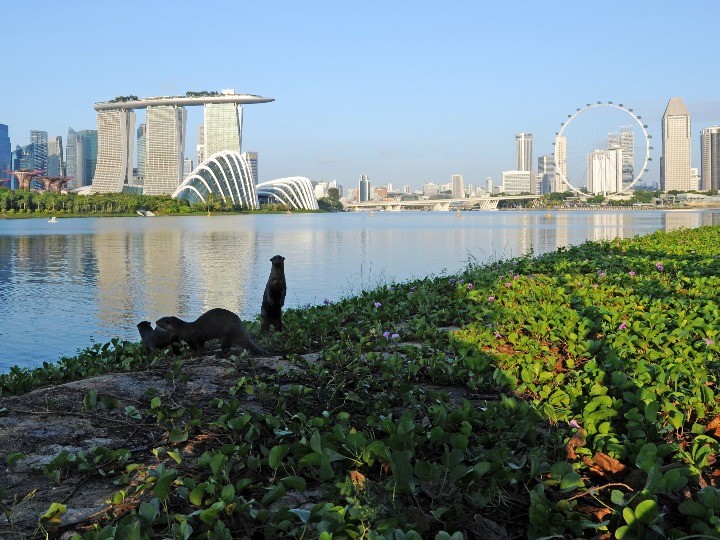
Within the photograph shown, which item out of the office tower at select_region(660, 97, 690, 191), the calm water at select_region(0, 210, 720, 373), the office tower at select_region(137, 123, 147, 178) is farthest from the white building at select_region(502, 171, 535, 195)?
the calm water at select_region(0, 210, 720, 373)

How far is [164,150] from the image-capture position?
153625 millimetres

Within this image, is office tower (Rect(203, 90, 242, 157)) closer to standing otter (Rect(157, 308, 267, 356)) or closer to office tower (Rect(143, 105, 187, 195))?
office tower (Rect(143, 105, 187, 195))

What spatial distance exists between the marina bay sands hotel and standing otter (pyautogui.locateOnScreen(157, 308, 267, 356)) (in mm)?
149082

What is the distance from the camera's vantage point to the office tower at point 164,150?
15188 centimetres

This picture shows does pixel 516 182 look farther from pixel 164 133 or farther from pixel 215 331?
pixel 215 331

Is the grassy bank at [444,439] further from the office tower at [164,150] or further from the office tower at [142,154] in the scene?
the office tower at [142,154]

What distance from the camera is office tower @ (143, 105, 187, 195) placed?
498 feet

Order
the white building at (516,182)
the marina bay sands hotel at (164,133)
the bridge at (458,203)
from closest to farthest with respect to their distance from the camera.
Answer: the bridge at (458,203) → the marina bay sands hotel at (164,133) → the white building at (516,182)

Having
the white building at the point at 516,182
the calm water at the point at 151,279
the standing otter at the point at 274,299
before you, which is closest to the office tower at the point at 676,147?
the white building at the point at 516,182

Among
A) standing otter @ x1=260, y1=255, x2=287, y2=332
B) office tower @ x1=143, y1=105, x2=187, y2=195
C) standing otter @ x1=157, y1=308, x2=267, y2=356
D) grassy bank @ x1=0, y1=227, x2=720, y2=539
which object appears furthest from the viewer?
office tower @ x1=143, y1=105, x2=187, y2=195

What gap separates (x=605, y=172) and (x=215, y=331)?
350 feet

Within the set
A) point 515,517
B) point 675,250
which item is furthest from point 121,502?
point 675,250

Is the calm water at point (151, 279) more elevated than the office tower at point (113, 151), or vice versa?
the office tower at point (113, 151)

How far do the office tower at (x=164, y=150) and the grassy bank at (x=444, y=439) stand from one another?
152 meters
